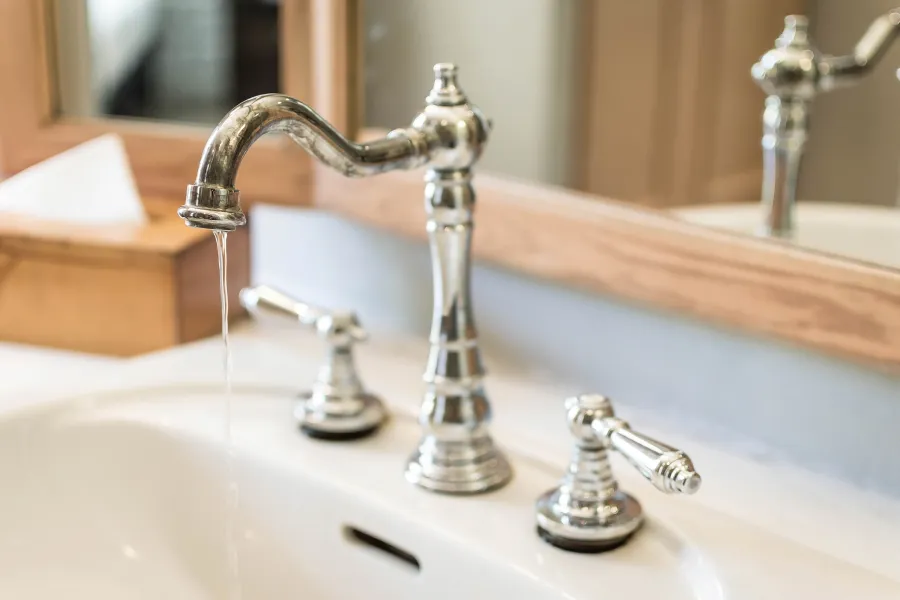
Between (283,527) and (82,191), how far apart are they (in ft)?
1.13

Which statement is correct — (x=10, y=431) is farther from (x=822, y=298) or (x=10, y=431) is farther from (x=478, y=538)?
(x=822, y=298)

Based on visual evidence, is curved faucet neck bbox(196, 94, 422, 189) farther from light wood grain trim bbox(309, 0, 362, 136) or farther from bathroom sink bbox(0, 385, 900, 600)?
light wood grain trim bbox(309, 0, 362, 136)

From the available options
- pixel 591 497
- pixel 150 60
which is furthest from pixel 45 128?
pixel 591 497

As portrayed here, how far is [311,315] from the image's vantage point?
66 cm

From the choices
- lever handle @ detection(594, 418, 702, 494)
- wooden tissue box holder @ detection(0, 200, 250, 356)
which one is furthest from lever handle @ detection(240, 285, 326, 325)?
lever handle @ detection(594, 418, 702, 494)

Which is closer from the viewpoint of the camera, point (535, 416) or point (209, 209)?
point (209, 209)

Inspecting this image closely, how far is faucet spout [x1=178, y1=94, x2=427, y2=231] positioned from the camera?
16.6 inches

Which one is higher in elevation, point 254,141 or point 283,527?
point 254,141

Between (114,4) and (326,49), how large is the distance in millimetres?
226

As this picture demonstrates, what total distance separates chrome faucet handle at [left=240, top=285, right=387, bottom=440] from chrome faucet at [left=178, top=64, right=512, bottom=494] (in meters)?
0.06

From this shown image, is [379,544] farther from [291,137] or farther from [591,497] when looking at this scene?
[291,137]

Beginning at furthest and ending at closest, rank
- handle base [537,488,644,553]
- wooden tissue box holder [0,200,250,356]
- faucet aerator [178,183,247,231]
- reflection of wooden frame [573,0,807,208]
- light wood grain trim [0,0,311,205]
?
light wood grain trim [0,0,311,205] → wooden tissue box holder [0,200,250,356] → reflection of wooden frame [573,0,807,208] → handle base [537,488,644,553] → faucet aerator [178,183,247,231]

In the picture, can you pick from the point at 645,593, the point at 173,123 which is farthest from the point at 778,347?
the point at 173,123

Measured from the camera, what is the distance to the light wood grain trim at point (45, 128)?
0.88 metres
